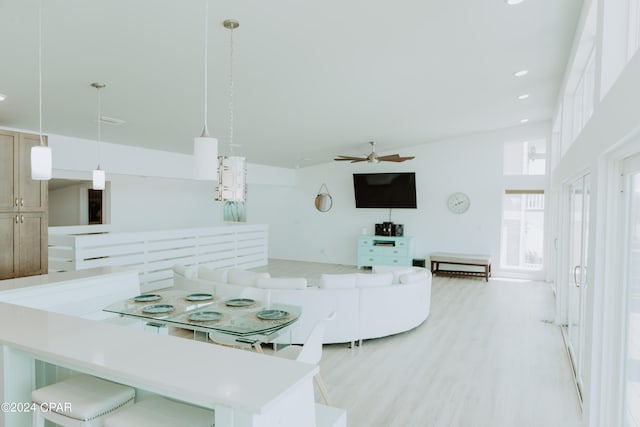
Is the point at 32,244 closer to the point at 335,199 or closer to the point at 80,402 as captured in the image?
the point at 80,402

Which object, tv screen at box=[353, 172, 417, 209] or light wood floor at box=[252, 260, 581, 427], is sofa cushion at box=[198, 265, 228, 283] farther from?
tv screen at box=[353, 172, 417, 209]

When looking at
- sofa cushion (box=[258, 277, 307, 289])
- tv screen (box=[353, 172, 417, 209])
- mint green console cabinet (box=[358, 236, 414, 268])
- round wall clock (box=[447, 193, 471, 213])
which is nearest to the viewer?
sofa cushion (box=[258, 277, 307, 289])

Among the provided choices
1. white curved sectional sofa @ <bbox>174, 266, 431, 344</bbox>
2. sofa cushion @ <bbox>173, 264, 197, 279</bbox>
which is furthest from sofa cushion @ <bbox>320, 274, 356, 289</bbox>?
sofa cushion @ <bbox>173, 264, 197, 279</bbox>

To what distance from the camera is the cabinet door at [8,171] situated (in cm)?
445

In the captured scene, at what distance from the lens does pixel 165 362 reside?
5.35ft

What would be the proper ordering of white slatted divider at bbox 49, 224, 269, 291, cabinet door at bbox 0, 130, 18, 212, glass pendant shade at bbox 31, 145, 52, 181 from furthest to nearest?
white slatted divider at bbox 49, 224, 269, 291 → cabinet door at bbox 0, 130, 18, 212 → glass pendant shade at bbox 31, 145, 52, 181

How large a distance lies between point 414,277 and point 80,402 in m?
Result: 4.15

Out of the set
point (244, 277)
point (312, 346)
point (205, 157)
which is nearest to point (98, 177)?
point (244, 277)

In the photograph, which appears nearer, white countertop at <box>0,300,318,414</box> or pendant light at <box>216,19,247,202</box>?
white countertop at <box>0,300,318,414</box>

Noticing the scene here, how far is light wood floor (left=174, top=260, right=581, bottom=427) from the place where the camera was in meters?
3.14

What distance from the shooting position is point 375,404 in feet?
10.8

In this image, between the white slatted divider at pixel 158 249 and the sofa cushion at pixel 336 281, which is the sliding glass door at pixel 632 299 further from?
the white slatted divider at pixel 158 249

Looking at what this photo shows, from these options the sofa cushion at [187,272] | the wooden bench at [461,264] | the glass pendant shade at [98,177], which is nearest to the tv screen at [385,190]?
the wooden bench at [461,264]

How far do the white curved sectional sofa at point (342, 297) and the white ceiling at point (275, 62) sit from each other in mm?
2207
